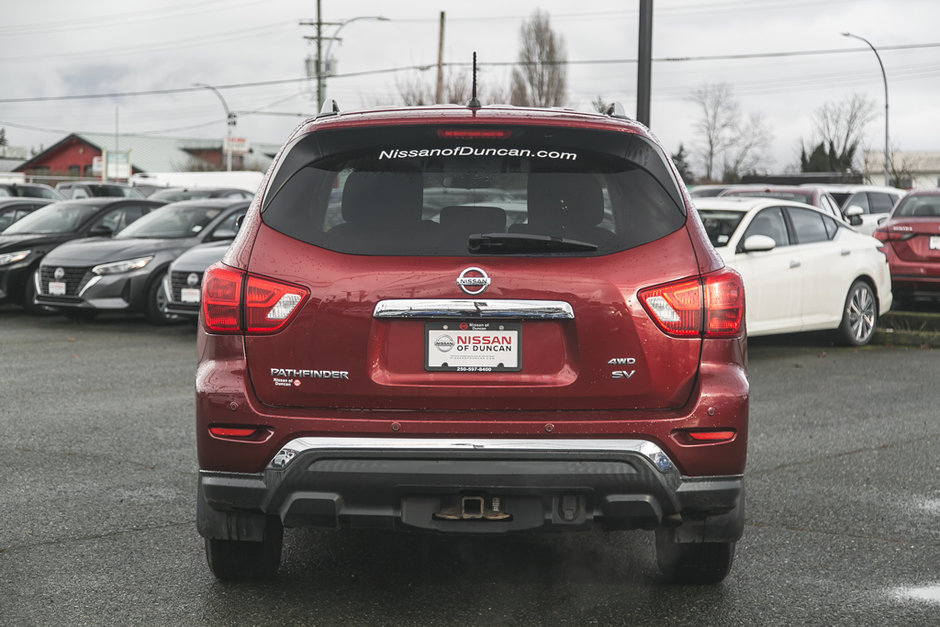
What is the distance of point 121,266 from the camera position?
47.8ft

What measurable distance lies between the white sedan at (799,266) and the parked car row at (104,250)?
6.07 metres

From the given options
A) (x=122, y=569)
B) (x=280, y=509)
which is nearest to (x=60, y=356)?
(x=122, y=569)

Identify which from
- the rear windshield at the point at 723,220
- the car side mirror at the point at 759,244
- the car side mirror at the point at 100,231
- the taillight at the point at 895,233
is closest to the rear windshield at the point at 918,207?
the taillight at the point at 895,233

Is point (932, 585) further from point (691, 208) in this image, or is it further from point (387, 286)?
point (387, 286)

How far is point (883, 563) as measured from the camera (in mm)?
4891

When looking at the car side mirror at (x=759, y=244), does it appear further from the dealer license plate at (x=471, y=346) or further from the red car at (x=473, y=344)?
the dealer license plate at (x=471, y=346)

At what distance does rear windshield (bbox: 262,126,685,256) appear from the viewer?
3930 millimetres

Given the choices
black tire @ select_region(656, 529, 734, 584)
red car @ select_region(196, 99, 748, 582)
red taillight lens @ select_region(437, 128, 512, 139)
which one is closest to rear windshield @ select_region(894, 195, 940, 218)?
black tire @ select_region(656, 529, 734, 584)

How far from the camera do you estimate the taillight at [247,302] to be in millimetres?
3844

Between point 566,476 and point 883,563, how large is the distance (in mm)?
1904

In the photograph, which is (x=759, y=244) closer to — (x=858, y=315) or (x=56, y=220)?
(x=858, y=315)

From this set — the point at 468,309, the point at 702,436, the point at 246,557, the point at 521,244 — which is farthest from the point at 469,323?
the point at 246,557

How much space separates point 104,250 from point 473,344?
12.1 metres

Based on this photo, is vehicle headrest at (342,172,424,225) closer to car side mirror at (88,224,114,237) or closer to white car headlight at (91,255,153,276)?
white car headlight at (91,255,153,276)
